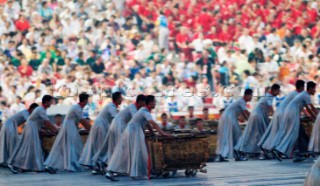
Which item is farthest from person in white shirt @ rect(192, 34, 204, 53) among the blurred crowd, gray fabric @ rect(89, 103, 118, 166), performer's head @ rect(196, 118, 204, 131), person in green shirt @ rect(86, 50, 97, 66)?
gray fabric @ rect(89, 103, 118, 166)

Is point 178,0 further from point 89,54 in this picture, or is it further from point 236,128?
point 236,128

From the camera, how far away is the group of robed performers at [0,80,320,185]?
16.8 meters

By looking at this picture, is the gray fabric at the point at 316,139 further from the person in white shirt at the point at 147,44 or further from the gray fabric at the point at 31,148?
the person in white shirt at the point at 147,44

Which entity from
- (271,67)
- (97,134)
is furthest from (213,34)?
(97,134)

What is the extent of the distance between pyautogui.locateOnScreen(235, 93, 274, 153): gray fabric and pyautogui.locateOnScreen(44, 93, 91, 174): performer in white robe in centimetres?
363

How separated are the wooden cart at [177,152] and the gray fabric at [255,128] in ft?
12.3

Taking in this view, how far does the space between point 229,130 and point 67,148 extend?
12.9 feet

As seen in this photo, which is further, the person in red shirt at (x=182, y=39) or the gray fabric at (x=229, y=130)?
the person in red shirt at (x=182, y=39)

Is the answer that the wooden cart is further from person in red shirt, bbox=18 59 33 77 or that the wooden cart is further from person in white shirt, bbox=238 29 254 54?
person in white shirt, bbox=238 29 254 54

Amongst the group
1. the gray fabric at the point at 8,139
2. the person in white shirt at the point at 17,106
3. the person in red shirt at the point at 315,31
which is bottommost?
the gray fabric at the point at 8,139

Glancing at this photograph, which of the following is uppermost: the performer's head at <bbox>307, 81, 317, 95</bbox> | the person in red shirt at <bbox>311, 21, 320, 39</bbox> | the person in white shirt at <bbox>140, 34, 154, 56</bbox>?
the person in red shirt at <bbox>311, 21, 320, 39</bbox>

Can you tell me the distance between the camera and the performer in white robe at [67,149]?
19.0 m

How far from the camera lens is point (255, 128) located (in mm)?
20750

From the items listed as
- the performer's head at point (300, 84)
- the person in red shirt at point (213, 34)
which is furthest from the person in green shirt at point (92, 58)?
the performer's head at point (300, 84)
